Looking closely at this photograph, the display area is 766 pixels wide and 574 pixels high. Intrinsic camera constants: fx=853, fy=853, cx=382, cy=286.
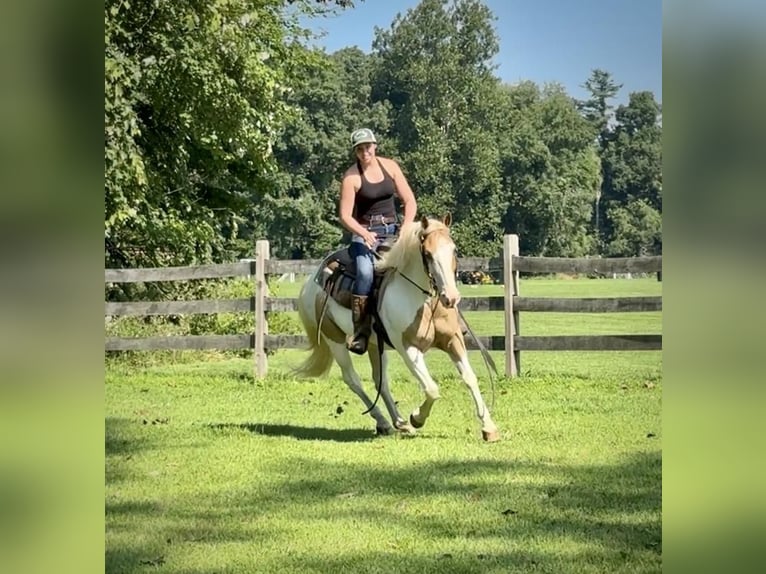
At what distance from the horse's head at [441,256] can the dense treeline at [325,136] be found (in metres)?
0.04

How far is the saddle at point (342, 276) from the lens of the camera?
2904 mm

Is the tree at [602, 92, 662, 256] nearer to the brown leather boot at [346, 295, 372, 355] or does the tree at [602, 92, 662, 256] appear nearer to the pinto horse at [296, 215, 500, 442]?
the pinto horse at [296, 215, 500, 442]

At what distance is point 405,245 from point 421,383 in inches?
18.0

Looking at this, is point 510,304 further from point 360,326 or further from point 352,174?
point 360,326

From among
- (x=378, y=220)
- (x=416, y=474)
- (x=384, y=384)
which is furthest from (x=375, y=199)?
(x=416, y=474)

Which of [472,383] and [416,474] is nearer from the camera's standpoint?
[416,474]

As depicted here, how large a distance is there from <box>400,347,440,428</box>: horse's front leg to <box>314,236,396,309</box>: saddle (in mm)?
341

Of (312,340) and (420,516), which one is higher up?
(312,340)

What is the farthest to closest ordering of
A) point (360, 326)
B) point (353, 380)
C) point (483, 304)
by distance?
1. point (360, 326)
2. point (353, 380)
3. point (483, 304)

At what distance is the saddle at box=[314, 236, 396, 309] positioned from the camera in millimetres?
2904

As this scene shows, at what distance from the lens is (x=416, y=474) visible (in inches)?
98.4
